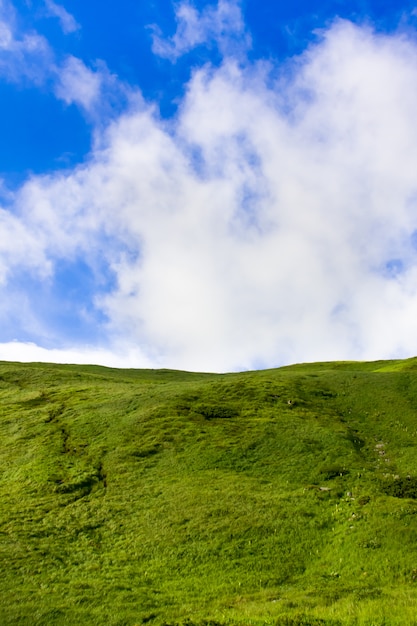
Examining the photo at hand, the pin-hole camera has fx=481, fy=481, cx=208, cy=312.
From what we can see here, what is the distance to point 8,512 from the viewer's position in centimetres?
3684

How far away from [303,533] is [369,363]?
74289mm

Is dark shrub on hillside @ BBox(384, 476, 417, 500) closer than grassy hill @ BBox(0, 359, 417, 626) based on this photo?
No

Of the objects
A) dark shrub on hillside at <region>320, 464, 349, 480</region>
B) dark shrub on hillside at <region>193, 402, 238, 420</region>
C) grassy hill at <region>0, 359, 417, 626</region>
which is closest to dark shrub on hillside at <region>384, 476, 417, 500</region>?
grassy hill at <region>0, 359, 417, 626</region>

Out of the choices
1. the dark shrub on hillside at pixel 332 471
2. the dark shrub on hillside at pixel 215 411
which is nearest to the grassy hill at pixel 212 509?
the dark shrub on hillside at pixel 332 471

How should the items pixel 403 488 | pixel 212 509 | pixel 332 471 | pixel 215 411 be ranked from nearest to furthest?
pixel 212 509, pixel 403 488, pixel 332 471, pixel 215 411

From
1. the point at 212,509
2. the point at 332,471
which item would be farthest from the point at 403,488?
the point at 212,509

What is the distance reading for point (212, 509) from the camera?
1406 inches

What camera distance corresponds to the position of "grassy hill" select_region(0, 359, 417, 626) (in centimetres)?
2403

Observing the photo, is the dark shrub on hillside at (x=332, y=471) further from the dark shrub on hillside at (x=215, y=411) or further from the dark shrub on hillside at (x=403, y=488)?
the dark shrub on hillside at (x=215, y=411)

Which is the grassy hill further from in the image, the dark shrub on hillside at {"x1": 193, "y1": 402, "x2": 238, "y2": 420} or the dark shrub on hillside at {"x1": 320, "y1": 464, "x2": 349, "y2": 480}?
the dark shrub on hillside at {"x1": 193, "y1": 402, "x2": 238, "y2": 420}

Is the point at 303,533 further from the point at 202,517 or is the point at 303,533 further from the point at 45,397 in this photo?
the point at 45,397

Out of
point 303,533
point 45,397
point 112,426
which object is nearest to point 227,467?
point 303,533

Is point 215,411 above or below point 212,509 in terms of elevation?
above

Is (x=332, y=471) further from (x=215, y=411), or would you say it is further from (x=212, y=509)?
(x=215, y=411)
